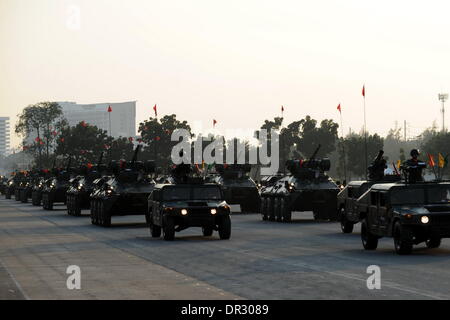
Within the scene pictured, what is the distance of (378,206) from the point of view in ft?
80.8

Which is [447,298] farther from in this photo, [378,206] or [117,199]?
[117,199]

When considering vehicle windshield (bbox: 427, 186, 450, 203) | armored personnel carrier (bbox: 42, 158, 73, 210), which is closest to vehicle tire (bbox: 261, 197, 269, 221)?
armored personnel carrier (bbox: 42, 158, 73, 210)

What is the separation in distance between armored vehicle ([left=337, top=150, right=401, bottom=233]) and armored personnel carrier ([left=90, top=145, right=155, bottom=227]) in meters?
8.51

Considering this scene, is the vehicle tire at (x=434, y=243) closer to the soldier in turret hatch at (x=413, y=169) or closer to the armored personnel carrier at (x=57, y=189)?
the soldier in turret hatch at (x=413, y=169)

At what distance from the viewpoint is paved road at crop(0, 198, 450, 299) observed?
1670 cm

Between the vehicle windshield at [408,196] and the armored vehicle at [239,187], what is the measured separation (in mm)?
25996

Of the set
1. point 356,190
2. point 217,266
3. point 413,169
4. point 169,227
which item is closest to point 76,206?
point 169,227

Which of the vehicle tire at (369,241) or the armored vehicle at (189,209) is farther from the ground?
the armored vehicle at (189,209)

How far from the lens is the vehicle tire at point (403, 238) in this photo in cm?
2298

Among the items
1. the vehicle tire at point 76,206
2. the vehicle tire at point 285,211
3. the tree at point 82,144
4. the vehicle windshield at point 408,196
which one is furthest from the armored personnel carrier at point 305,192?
the tree at point 82,144

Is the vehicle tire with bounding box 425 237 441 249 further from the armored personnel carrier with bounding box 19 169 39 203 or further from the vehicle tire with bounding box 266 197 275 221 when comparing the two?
the armored personnel carrier with bounding box 19 169 39 203
